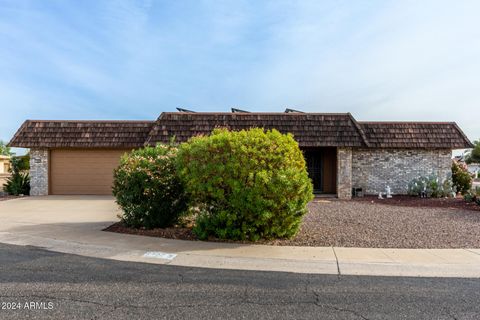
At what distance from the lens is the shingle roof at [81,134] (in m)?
16.7

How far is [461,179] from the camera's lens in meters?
17.6

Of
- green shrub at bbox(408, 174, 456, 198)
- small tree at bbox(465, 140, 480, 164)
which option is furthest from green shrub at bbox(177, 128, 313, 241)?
small tree at bbox(465, 140, 480, 164)

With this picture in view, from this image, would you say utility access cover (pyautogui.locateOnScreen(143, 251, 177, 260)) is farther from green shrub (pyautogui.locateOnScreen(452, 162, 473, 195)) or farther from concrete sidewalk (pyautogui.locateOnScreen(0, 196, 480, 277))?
green shrub (pyautogui.locateOnScreen(452, 162, 473, 195))

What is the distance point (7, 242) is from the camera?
23.9ft

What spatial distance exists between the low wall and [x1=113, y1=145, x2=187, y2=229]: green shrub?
11570 millimetres

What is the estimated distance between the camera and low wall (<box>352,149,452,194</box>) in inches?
675

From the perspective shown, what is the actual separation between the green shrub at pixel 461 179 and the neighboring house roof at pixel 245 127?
1.71 m

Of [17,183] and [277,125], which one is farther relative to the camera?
[17,183]

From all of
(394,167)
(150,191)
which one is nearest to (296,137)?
(394,167)

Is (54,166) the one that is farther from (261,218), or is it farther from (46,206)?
(261,218)

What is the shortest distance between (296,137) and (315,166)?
3.00 m

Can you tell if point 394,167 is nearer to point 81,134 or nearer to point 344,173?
point 344,173

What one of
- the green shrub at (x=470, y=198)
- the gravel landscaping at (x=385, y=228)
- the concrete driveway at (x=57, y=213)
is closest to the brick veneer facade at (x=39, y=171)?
the concrete driveway at (x=57, y=213)

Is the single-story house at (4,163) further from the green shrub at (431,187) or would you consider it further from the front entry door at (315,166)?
the green shrub at (431,187)
